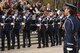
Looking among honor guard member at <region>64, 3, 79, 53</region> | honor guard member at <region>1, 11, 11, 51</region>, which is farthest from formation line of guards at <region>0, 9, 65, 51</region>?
honor guard member at <region>64, 3, 79, 53</region>

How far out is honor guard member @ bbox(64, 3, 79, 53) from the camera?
9383 mm

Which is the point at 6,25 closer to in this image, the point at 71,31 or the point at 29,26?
the point at 29,26

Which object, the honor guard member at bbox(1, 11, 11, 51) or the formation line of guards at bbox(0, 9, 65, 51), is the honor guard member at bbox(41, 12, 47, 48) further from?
the honor guard member at bbox(1, 11, 11, 51)

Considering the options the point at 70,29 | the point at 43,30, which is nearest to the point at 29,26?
the point at 43,30

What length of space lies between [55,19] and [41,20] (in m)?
1.63

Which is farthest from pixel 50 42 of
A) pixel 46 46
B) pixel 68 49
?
pixel 68 49

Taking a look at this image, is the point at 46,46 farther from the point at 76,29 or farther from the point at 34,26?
the point at 76,29

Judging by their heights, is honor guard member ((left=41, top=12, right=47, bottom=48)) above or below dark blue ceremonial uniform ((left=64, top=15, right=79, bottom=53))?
below

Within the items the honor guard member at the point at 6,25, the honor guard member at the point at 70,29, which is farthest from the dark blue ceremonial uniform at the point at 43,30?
the honor guard member at the point at 70,29

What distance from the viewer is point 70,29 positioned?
9.36 meters

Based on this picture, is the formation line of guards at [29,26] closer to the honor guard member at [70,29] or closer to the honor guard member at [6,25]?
the honor guard member at [6,25]

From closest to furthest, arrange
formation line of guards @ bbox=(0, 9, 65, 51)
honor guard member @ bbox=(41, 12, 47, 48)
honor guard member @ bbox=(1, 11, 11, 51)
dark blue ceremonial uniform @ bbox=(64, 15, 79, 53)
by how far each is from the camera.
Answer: dark blue ceremonial uniform @ bbox=(64, 15, 79, 53), honor guard member @ bbox=(1, 11, 11, 51), formation line of guards @ bbox=(0, 9, 65, 51), honor guard member @ bbox=(41, 12, 47, 48)

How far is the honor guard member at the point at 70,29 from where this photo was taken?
30.8 ft

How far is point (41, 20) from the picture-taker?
19453mm
